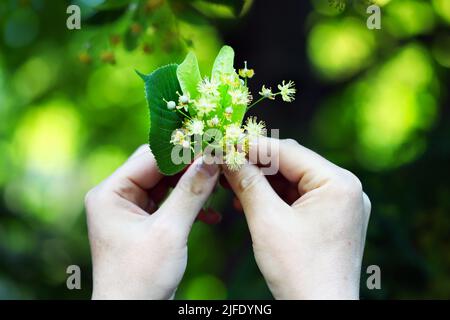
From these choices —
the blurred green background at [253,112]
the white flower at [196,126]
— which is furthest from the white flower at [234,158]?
the blurred green background at [253,112]

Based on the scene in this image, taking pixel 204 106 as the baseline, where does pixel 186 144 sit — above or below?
below

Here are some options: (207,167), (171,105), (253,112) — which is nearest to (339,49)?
(253,112)

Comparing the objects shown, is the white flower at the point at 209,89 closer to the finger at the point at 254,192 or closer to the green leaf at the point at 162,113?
the green leaf at the point at 162,113

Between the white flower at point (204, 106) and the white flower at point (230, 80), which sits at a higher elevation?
the white flower at point (230, 80)

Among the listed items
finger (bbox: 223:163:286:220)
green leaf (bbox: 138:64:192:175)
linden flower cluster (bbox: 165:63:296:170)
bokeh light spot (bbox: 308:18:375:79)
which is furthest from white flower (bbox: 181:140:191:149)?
bokeh light spot (bbox: 308:18:375:79)

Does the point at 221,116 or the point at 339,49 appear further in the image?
the point at 339,49

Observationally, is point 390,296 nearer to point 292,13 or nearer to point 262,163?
point 262,163

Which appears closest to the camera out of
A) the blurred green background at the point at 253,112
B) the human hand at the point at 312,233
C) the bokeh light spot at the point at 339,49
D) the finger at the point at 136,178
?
the human hand at the point at 312,233

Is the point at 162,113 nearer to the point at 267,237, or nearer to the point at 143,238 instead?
the point at 143,238
